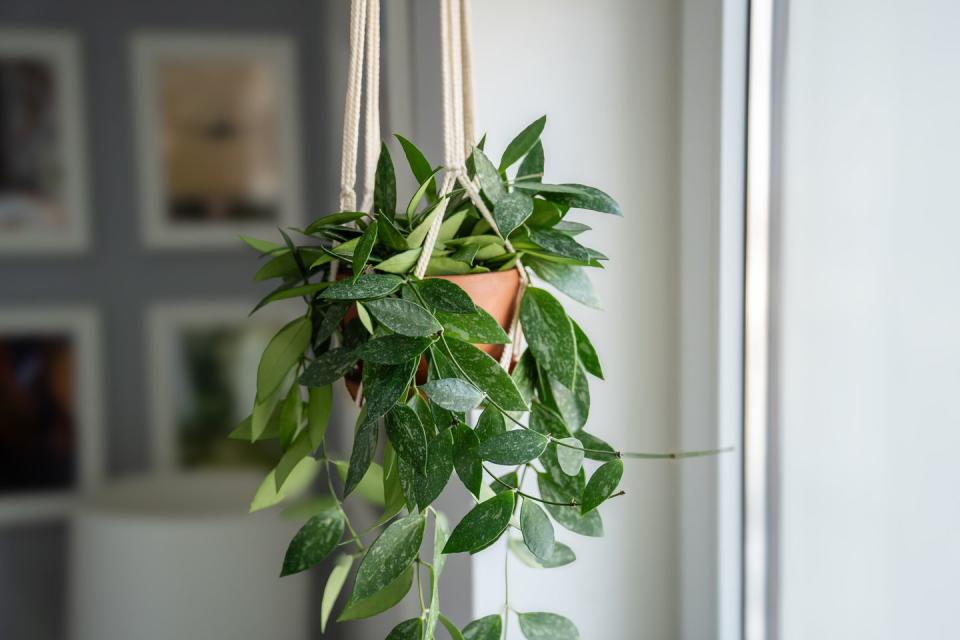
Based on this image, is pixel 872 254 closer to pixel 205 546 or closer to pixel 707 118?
pixel 707 118

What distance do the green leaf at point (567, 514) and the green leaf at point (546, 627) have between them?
0.20 ft

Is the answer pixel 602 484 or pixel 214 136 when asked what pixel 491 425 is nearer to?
pixel 602 484

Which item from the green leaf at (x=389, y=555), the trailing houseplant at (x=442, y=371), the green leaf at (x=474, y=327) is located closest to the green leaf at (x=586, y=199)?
the trailing houseplant at (x=442, y=371)

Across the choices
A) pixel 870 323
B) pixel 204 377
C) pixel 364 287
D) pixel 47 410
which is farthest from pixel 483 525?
pixel 47 410

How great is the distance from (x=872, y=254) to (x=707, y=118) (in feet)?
0.58

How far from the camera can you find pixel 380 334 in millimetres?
371

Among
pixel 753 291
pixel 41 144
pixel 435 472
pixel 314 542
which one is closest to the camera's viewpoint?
pixel 435 472

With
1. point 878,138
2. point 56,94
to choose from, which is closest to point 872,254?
point 878,138

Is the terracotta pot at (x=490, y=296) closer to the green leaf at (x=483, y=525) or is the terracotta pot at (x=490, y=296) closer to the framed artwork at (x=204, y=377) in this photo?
the green leaf at (x=483, y=525)

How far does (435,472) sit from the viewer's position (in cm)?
35

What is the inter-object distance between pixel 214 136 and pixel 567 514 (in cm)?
152

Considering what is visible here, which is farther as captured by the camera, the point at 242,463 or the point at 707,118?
the point at 242,463

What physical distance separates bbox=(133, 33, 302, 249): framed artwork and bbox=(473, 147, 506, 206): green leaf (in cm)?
137

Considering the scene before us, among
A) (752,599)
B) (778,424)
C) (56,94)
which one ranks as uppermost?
(56,94)
